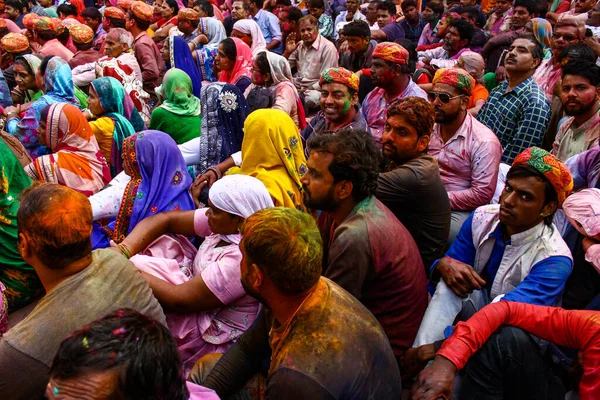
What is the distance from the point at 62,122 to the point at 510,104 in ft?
Answer: 12.2

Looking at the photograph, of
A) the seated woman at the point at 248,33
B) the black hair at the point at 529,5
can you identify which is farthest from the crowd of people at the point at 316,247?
the seated woman at the point at 248,33

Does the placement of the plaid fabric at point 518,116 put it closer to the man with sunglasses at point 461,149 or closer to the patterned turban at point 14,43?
the man with sunglasses at point 461,149

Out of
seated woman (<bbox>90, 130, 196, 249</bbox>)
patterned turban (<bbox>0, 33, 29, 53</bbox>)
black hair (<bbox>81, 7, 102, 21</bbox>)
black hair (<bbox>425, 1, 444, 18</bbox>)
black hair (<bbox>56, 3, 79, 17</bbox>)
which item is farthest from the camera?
black hair (<bbox>56, 3, 79, 17</bbox>)

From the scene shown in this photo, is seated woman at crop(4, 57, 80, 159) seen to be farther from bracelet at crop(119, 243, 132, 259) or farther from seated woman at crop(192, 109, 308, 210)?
bracelet at crop(119, 243, 132, 259)

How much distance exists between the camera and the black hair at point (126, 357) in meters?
1.30

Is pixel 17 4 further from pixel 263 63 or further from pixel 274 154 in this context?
pixel 274 154

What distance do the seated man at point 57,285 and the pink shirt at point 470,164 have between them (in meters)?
2.55

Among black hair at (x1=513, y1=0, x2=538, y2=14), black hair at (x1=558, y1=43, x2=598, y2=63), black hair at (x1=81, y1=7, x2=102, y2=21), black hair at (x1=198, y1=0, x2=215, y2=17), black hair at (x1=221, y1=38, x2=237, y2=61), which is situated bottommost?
black hair at (x1=81, y1=7, x2=102, y2=21)

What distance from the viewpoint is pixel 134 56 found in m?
7.20

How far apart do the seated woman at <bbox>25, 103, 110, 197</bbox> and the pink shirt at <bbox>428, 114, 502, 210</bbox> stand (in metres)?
2.68

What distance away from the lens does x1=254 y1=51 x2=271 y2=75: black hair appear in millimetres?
5406

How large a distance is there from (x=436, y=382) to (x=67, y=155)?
310 centimetres

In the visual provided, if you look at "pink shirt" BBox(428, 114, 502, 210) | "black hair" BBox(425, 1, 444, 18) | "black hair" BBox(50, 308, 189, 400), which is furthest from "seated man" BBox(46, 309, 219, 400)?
"black hair" BBox(425, 1, 444, 18)

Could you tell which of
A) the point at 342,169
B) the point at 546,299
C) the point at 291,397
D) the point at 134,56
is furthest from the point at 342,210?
the point at 134,56
